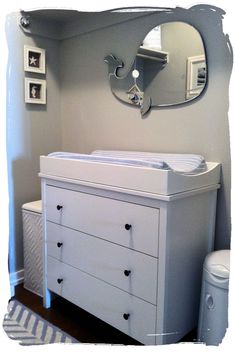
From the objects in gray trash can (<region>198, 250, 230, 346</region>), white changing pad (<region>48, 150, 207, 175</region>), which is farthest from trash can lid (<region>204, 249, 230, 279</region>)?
white changing pad (<region>48, 150, 207, 175</region>)

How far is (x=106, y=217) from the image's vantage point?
1.34 metres

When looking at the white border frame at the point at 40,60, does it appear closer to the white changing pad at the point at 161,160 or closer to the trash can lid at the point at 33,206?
the white changing pad at the point at 161,160

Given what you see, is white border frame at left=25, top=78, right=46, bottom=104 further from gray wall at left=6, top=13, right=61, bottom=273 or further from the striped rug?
the striped rug

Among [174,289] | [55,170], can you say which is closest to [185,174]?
[174,289]

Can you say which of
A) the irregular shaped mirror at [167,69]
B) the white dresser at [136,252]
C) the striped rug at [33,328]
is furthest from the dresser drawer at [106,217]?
the irregular shaped mirror at [167,69]

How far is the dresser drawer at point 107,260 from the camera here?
1.23 metres

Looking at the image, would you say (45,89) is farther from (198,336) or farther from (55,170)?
(198,336)

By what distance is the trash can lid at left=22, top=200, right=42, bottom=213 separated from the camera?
1.80 metres

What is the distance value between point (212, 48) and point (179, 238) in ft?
2.87

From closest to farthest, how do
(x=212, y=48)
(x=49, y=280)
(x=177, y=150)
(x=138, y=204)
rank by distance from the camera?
1. (x=138, y=204)
2. (x=212, y=48)
3. (x=177, y=150)
4. (x=49, y=280)

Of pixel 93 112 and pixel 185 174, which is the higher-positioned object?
pixel 93 112

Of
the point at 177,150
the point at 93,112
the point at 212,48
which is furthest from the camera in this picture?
the point at 93,112

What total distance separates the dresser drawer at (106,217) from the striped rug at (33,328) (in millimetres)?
497

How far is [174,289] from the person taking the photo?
48.6 inches
